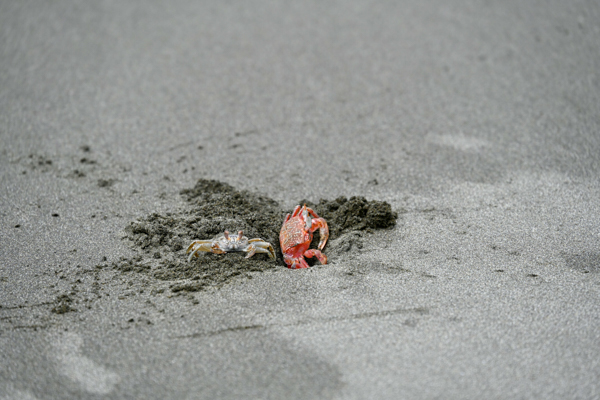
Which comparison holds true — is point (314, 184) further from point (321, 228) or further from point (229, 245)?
point (229, 245)

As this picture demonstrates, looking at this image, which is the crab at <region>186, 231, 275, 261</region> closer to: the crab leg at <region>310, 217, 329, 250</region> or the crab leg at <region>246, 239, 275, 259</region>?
the crab leg at <region>246, 239, 275, 259</region>

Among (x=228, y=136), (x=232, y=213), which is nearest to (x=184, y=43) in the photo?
(x=228, y=136)

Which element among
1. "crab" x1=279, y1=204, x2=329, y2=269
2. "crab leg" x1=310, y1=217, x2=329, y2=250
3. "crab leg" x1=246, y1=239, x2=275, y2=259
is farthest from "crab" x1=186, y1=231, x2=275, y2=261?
"crab leg" x1=310, y1=217, x2=329, y2=250

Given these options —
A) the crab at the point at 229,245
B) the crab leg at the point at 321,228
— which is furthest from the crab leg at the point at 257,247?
the crab leg at the point at 321,228

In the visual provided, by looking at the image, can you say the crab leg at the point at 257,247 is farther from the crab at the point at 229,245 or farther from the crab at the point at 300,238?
the crab at the point at 300,238

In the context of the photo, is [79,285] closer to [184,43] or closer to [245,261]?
[245,261]

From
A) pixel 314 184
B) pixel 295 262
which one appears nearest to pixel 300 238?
pixel 295 262
